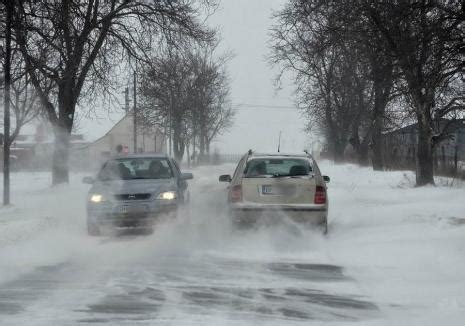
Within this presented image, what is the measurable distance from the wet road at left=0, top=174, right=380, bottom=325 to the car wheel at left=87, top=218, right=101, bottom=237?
1.71ft

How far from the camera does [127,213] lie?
11.7m

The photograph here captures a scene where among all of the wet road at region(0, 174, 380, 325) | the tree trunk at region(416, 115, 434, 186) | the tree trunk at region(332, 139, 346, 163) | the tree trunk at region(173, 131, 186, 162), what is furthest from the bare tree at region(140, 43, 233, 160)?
the wet road at region(0, 174, 380, 325)

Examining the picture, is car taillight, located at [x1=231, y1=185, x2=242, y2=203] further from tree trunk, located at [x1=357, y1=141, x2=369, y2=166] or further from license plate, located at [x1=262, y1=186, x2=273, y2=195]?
tree trunk, located at [x1=357, y1=141, x2=369, y2=166]

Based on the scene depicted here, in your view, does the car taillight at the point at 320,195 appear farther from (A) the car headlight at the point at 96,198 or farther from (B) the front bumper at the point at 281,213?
(A) the car headlight at the point at 96,198

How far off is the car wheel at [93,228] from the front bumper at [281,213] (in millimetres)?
2902

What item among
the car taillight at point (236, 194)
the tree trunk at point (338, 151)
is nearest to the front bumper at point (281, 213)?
the car taillight at point (236, 194)

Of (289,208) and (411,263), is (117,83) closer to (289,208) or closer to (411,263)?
(289,208)

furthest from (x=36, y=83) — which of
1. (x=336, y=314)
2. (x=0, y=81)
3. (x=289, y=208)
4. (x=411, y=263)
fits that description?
(x=336, y=314)

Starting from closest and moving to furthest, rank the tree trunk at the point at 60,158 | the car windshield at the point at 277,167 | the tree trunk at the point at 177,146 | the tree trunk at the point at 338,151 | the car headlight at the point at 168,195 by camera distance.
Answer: the car windshield at the point at 277,167, the car headlight at the point at 168,195, the tree trunk at the point at 60,158, the tree trunk at the point at 177,146, the tree trunk at the point at 338,151

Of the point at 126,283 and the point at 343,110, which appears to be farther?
the point at 343,110

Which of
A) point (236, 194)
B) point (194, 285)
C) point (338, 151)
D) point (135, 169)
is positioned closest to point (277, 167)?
point (236, 194)

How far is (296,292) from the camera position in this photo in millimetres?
7078

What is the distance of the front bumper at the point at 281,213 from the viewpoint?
35.2ft

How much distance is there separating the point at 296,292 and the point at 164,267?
223cm
